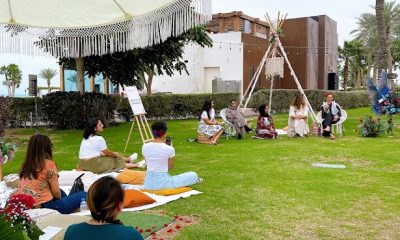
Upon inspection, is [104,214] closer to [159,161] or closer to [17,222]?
[17,222]

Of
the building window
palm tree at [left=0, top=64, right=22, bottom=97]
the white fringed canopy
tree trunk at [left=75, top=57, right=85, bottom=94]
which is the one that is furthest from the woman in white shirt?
palm tree at [left=0, top=64, right=22, bottom=97]

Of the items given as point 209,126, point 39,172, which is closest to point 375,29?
point 209,126

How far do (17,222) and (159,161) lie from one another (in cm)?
426

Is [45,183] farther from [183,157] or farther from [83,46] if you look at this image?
[183,157]

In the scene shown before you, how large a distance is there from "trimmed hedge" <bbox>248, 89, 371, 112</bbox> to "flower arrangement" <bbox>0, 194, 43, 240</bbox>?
22.1 m

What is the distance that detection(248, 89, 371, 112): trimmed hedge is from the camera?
2455cm

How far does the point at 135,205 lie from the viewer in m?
6.01

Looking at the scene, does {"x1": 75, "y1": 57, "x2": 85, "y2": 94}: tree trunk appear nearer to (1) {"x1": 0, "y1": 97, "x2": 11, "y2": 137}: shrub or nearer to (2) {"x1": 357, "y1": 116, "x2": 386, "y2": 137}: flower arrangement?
(1) {"x1": 0, "y1": 97, "x2": 11, "y2": 137}: shrub

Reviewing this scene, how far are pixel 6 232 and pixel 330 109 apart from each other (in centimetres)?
1248

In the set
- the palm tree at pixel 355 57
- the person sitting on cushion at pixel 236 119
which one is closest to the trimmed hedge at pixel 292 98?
the person sitting on cushion at pixel 236 119

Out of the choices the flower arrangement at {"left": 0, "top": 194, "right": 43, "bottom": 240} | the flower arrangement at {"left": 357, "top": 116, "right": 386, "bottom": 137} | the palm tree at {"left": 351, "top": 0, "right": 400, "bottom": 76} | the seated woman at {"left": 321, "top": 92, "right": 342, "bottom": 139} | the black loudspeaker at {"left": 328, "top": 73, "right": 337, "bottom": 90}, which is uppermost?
the palm tree at {"left": 351, "top": 0, "right": 400, "bottom": 76}

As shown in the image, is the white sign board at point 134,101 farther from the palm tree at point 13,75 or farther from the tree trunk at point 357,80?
the tree trunk at point 357,80

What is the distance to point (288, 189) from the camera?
6895 mm

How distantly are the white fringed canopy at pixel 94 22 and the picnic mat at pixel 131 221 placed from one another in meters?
1.60
